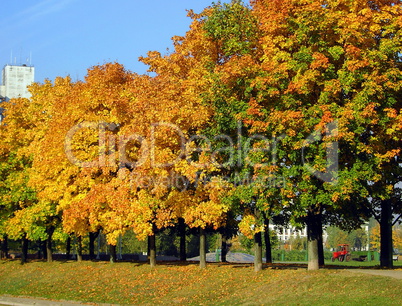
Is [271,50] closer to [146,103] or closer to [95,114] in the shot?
[146,103]

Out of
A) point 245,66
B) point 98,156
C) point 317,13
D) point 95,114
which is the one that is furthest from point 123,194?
point 317,13

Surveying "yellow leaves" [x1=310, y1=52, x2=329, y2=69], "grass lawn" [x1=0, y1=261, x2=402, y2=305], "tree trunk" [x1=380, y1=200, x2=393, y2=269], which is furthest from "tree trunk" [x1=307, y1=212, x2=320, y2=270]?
"yellow leaves" [x1=310, y1=52, x2=329, y2=69]

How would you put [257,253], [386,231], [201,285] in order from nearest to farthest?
1. [201,285]
2. [257,253]
3. [386,231]

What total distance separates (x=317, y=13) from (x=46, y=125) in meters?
23.9

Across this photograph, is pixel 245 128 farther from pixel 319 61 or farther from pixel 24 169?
pixel 24 169

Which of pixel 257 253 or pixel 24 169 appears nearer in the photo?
pixel 257 253

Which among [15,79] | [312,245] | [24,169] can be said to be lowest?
[312,245]

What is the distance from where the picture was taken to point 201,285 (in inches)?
1138

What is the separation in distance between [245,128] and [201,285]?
8440 mm

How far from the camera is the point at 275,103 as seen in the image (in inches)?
1103

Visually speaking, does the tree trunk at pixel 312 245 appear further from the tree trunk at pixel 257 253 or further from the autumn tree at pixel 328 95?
the tree trunk at pixel 257 253

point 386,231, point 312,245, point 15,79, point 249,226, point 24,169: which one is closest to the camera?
point 312,245

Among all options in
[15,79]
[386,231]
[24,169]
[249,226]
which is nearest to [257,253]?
[249,226]

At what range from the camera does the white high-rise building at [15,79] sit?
140 meters
